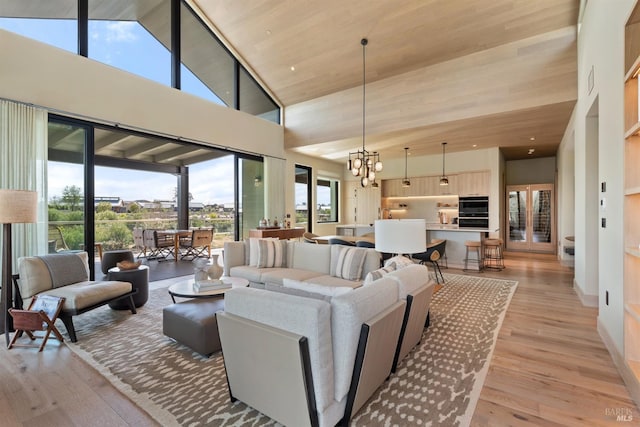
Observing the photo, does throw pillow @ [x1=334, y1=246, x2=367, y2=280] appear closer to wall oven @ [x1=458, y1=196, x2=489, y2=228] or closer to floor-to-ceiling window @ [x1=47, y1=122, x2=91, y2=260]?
floor-to-ceiling window @ [x1=47, y1=122, x2=91, y2=260]

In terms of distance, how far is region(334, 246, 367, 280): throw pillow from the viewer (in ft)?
12.6

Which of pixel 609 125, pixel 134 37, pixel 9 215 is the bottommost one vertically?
pixel 9 215

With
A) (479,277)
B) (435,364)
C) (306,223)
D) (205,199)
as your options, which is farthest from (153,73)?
(479,277)

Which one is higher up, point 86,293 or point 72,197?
point 72,197

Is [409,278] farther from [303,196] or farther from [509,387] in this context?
[303,196]

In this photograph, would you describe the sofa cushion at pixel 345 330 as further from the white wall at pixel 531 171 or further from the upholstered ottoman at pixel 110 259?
the white wall at pixel 531 171

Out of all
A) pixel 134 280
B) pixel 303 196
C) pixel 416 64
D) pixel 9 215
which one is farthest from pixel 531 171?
pixel 9 215

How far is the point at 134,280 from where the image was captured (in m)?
4.04

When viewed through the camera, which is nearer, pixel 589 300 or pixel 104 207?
pixel 589 300

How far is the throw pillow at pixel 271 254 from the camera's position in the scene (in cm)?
456

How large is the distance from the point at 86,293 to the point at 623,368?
4953 mm

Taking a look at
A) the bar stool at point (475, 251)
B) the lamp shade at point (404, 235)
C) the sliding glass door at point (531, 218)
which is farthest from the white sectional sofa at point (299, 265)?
the sliding glass door at point (531, 218)

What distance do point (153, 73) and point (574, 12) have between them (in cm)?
657

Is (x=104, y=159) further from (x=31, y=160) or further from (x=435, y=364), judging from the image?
(x=435, y=364)
